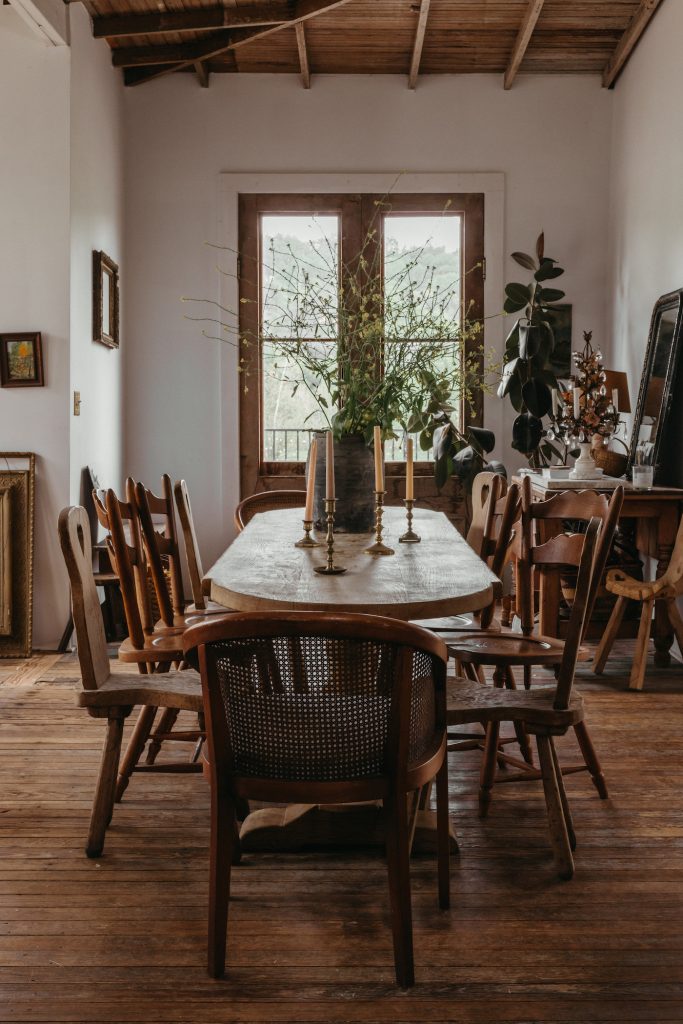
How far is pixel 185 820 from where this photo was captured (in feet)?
10.2

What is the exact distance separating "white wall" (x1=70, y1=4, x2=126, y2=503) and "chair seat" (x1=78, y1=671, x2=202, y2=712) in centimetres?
275

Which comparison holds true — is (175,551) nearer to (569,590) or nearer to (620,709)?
(620,709)

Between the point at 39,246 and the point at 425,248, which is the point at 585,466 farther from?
the point at 39,246

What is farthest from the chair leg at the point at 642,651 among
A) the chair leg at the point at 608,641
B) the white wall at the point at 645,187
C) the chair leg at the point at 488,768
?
the white wall at the point at 645,187

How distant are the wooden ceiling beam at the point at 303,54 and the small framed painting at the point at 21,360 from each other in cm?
250

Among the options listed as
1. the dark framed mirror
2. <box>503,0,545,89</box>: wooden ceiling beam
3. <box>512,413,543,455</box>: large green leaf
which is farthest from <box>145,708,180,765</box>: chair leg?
<box>503,0,545,89</box>: wooden ceiling beam

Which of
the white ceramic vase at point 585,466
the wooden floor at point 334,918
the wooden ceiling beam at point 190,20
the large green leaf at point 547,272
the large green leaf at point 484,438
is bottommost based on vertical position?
the wooden floor at point 334,918

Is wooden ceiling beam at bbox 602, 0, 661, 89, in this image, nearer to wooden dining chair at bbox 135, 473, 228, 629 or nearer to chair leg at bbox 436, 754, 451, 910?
wooden dining chair at bbox 135, 473, 228, 629

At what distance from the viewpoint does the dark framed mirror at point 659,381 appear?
524 cm

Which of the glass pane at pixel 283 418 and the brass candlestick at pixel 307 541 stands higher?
the glass pane at pixel 283 418

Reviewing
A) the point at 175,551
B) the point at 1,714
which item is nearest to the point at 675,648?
the point at 175,551

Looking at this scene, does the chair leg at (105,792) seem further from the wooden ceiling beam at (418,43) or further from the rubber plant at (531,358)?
the wooden ceiling beam at (418,43)

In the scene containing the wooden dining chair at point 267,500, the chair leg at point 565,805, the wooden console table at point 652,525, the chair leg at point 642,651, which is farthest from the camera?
the wooden console table at point 652,525

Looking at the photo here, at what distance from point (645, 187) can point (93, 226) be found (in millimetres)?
3287
